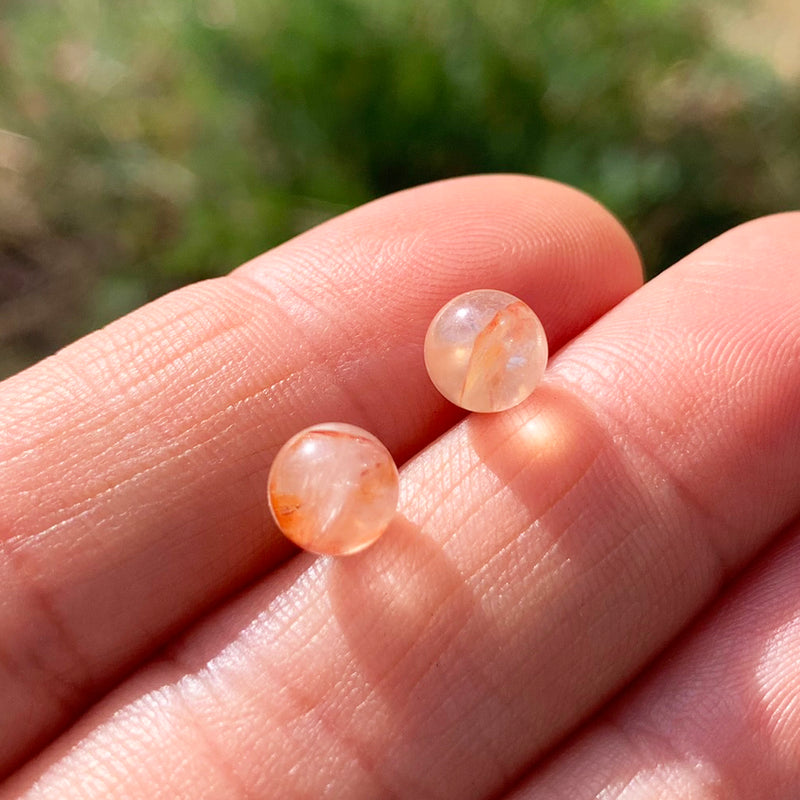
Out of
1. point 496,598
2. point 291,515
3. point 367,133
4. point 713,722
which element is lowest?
point 713,722

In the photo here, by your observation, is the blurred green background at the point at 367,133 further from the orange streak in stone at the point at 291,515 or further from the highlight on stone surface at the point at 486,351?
the orange streak in stone at the point at 291,515

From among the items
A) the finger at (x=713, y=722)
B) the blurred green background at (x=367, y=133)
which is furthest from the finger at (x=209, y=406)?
the blurred green background at (x=367, y=133)

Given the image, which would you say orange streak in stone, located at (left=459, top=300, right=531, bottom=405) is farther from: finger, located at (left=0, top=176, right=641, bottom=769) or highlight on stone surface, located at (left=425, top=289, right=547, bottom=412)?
finger, located at (left=0, top=176, right=641, bottom=769)

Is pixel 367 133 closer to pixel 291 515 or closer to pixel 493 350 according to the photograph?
pixel 493 350

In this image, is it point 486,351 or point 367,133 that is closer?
point 486,351

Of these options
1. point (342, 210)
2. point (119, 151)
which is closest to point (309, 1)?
point (342, 210)

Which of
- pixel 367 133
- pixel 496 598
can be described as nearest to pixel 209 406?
pixel 496 598
